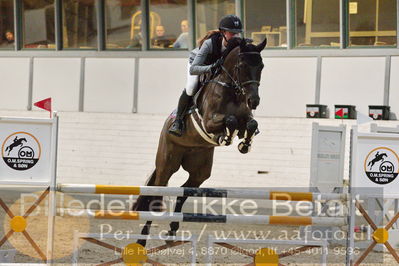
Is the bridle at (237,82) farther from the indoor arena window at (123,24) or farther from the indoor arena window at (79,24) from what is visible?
the indoor arena window at (79,24)

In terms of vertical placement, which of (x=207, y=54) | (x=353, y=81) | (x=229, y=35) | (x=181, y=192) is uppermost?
(x=229, y=35)

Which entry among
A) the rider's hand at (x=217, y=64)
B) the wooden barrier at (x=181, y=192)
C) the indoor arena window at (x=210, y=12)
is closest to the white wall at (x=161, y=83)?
the indoor arena window at (x=210, y=12)

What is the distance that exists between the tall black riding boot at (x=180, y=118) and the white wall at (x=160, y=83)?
451 centimetres

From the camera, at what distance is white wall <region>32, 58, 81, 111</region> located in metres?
13.1

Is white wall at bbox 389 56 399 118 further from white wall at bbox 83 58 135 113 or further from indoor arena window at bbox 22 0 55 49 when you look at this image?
indoor arena window at bbox 22 0 55 49

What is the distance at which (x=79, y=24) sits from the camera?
43.3 feet

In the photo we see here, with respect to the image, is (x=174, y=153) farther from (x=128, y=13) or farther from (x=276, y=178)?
(x=128, y=13)

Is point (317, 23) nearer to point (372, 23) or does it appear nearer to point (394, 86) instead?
point (372, 23)

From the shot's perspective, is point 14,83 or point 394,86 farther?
point 14,83

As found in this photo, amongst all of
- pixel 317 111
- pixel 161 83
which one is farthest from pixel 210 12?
pixel 317 111

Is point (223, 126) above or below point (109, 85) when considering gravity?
below

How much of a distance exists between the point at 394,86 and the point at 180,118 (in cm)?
401

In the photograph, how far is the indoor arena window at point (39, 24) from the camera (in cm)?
1338

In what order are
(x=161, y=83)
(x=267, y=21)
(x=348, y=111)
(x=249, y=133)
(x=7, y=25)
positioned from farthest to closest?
1. (x=7, y=25)
2. (x=161, y=83)
3. (x=267, y=21)
4. (x=348, y=111)
5. (x=249, y=133)
